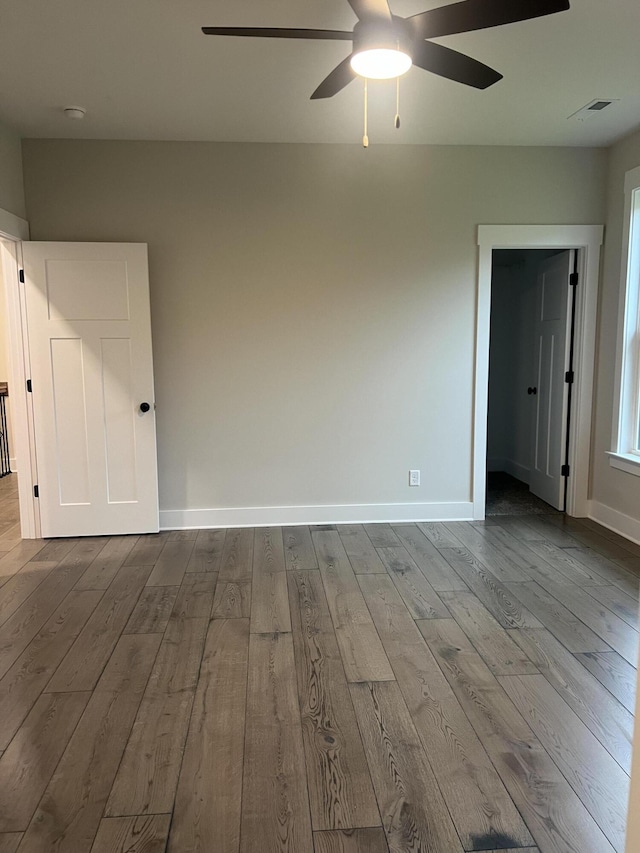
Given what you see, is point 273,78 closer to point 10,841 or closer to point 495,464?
point 10,841

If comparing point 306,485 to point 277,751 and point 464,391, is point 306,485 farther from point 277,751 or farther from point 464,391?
point 277,751

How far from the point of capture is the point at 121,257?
158 inches

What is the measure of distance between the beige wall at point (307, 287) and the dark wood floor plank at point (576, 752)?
2.31 metres

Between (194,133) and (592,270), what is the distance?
10.0 feet

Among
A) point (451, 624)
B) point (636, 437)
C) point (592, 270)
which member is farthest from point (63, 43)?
point (636, 437)

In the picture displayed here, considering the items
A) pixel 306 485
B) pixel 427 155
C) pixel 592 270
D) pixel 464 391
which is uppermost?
pixel 427 155

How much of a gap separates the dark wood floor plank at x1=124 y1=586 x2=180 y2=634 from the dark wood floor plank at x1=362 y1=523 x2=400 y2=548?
1.42 metres

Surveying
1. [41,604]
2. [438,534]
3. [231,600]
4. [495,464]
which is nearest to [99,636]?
[41,604]

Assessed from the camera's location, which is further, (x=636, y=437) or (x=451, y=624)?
(x=636, y=437)

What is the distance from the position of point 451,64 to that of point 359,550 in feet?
9.13

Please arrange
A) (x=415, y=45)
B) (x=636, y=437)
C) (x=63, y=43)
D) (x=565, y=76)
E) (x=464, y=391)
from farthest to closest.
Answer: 1. (x=464, y=391)
2. (x=636, y=437)
3. (x=565, y=76)
4. (x=63, y=43)
5. (x=415, y=45)

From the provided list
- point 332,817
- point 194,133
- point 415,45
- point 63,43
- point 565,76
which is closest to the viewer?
point 332,817

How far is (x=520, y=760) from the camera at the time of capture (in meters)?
1.93

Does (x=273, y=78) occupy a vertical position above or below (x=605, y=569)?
above
